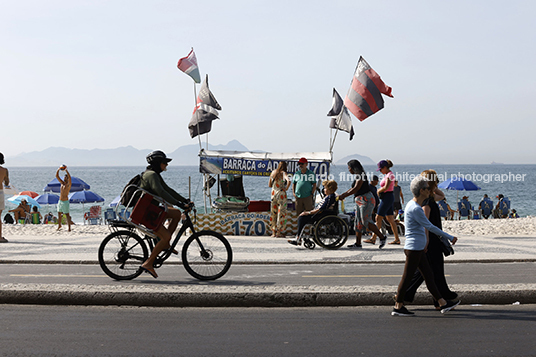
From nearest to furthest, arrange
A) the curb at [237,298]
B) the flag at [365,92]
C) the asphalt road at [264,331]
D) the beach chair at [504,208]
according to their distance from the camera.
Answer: the asphalt road at [264,331] < the curb at [237,298] < the flag at [365,92] < the beach chair at [504,208]

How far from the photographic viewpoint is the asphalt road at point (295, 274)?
23.9 ft

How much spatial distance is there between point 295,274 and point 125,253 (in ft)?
8.02

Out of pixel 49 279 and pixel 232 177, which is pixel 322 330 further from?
pixel 232 177

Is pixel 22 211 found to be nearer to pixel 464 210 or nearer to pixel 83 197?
pixel 83 197

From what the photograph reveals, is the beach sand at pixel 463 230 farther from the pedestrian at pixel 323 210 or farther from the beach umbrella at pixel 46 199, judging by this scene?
the beach umbrella at pixel 46 199

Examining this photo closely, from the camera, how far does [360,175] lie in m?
11.2

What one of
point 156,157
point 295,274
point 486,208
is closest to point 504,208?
point 486,208

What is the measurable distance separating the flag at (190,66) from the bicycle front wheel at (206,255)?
398 inches

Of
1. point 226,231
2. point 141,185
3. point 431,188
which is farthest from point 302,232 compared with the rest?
point 431,188

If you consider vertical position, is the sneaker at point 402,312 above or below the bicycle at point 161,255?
below

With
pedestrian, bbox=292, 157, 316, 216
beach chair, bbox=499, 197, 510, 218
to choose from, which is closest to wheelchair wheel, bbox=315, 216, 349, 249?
pedestrian, bbox=292, 157, 316, 216

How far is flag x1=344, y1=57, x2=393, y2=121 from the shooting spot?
15.0 metres

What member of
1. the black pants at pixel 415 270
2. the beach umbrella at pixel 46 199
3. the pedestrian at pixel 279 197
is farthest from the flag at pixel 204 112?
the beach umbrella at pixel 46 199

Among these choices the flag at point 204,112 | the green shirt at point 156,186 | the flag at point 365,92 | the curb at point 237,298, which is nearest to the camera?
the curb at point 237,298
